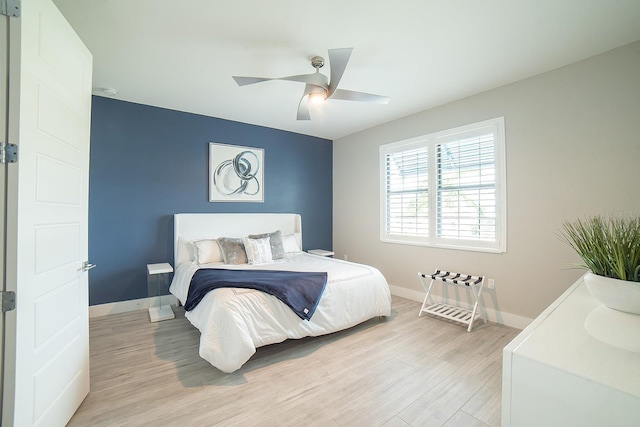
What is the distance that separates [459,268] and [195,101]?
13.1ft

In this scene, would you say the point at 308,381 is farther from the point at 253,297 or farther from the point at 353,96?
the point at 353,96

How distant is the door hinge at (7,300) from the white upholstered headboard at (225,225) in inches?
102

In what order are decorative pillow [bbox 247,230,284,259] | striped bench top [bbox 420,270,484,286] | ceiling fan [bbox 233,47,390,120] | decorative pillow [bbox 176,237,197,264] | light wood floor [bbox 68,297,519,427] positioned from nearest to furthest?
light wood floor [bbox 68,297,519,427] < ceiling fan [bbox 233,47,390,120] < striped bench top [bbox 420,270,484,286] < decorative pillow [bbox 176,237,197,264] < decorative pillow [bbox 247,230,284,259]

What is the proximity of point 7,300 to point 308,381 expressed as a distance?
5.87ft

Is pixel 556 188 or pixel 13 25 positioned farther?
pixel 556 188

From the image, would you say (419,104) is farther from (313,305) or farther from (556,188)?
(313,305)

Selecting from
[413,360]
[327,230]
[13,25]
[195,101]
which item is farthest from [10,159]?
[327,230]

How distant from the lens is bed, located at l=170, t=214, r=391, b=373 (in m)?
2.17

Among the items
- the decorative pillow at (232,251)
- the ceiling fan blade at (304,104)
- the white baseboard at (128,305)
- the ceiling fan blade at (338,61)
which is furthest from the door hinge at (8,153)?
the white baseboard at (128,305)

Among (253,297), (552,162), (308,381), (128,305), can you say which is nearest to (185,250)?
(128,305)

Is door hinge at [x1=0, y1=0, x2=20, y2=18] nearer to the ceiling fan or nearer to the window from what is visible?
the ceiling fan

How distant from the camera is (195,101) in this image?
11.8ft

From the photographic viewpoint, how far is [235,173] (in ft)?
14.3

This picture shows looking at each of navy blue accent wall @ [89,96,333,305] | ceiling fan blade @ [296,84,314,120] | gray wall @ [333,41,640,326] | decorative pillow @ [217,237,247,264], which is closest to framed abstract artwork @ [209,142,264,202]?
navy blue accent wall @ [89,96,333,305]
